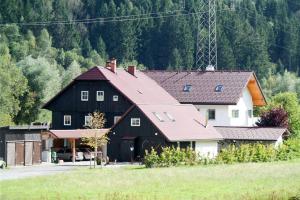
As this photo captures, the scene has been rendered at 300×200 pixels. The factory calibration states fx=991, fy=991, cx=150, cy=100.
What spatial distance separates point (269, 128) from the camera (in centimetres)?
7562

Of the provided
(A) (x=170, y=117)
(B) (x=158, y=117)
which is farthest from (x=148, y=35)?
(B) (x=158, y=117)

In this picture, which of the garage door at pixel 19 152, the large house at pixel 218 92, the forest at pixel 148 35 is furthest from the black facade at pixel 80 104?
the forest at pixel 148 35

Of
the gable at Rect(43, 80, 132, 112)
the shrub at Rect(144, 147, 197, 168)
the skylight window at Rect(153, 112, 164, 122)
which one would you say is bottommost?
the shrub at Rect(144, 147, 197, 168)

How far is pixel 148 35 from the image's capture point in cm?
17825

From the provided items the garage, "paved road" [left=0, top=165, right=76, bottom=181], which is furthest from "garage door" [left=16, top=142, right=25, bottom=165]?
"paved road" [left=0, top=165, right=76, bottom=181]

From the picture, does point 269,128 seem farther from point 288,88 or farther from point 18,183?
point 288,88

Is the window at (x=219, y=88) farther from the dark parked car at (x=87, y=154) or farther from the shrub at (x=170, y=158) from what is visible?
the shrub at (x=170, y=158)

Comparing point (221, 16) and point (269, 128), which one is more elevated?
point (221, 16)

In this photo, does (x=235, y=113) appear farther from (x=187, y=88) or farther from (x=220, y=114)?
(x=187, y=88)

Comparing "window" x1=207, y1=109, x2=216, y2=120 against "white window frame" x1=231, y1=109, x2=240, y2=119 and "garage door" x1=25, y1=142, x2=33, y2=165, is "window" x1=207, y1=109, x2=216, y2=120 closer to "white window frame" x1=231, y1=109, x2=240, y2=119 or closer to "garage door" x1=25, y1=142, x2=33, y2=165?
"white window frame" x1=231, y1=109, x2=240, y2=119

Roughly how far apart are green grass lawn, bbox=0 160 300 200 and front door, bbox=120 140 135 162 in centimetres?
1302

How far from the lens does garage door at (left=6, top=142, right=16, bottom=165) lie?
208 ft

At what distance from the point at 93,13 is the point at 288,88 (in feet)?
191

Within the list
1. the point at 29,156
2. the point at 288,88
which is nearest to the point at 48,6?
the point at 288,88
